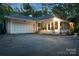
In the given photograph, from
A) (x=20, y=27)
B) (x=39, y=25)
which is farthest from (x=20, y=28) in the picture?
(x=39, y=25)

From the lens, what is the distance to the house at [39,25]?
35.0 feet

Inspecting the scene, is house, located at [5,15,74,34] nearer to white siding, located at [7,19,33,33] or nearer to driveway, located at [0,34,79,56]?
white siding, located at [7,19,33,33]

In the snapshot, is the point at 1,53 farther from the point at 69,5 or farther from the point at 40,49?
the point at 69,5

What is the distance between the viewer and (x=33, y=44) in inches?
421

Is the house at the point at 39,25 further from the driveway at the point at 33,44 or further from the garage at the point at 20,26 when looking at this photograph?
the driveway at the point at 33,44

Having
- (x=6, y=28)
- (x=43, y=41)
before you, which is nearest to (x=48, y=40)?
(x=43, y=41)

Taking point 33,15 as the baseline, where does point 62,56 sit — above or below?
below

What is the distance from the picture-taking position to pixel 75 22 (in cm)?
1066

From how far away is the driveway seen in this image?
10.7 meters

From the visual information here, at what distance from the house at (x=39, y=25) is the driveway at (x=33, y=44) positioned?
104 mm

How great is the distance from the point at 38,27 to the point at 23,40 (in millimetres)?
344

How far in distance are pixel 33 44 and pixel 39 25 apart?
34cm

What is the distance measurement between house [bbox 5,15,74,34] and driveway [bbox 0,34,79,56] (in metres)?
0.10

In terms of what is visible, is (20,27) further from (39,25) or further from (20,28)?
(39,25)
